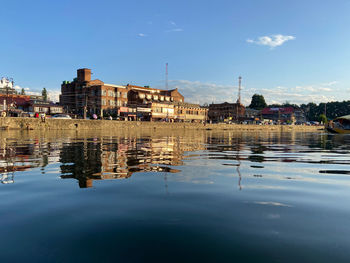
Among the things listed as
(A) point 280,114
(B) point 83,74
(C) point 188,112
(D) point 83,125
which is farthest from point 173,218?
(A) point 280,114

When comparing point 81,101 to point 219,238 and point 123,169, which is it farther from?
point 219,238

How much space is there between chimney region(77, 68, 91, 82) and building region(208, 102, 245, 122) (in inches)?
2274

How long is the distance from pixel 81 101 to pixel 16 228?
86.8 metres

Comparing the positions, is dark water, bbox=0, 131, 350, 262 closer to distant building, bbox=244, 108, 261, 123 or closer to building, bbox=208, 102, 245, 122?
building, bbox=208, 102, 245, 122

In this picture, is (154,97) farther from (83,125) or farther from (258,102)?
(258,102)

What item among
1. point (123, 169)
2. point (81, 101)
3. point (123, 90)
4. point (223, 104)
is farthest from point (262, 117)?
point (123, 169)

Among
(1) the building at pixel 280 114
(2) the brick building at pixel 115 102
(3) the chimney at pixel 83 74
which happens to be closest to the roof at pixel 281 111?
(1) the building at pixel 280 114

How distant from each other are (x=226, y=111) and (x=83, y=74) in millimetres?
65602

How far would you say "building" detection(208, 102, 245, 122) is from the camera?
118119mm

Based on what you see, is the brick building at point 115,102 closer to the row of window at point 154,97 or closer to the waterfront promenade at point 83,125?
the row of window at point 154,97

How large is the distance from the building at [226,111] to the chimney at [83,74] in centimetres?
5775

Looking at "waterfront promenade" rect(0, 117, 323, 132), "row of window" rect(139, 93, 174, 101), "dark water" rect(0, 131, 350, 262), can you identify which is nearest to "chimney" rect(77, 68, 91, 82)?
"row of window" rect(139, 93, 174, 101)

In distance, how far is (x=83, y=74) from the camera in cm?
8419

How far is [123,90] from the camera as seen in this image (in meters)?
86.0
